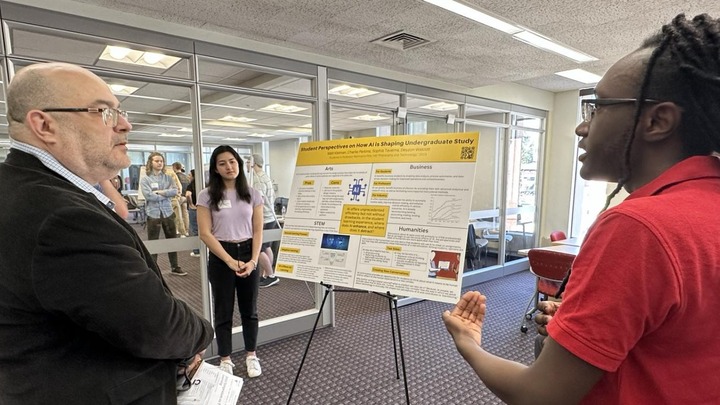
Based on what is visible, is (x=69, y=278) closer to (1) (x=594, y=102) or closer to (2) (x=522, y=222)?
(1) (x=594, y=102)

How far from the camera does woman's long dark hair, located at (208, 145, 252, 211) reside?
8.18ft

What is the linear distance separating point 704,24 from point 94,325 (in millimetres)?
1408

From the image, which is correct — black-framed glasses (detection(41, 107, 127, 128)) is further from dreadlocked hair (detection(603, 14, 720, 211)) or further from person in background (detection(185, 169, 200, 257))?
person in background (detection(185, 169, 200, 257))

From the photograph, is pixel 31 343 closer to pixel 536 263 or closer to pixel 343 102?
pixel 343 102

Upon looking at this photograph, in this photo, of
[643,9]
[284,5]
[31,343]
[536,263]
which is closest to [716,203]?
[31,343]

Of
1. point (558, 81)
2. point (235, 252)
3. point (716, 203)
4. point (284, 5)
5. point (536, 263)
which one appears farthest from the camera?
point (558, 81)

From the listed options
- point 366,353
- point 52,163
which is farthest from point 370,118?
point 52,163

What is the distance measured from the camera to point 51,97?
93 cm

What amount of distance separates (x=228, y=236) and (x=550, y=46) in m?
3.19

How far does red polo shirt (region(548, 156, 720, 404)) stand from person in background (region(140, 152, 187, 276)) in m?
2.98

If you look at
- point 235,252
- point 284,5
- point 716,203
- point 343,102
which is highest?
point 284,5

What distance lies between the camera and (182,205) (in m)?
2.92

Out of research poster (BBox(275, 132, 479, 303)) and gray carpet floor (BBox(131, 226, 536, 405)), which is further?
gray carpet floor (BBox(131, 226, 536, 405))

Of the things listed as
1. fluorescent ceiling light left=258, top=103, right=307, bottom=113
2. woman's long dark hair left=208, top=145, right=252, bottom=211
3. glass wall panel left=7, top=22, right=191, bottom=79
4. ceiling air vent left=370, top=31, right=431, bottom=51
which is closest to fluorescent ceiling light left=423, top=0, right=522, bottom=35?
ceiling air vent left=370, top=31, right=431, bottom=51
